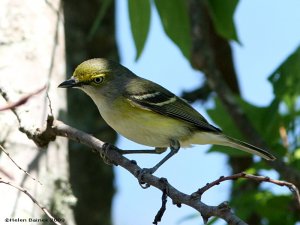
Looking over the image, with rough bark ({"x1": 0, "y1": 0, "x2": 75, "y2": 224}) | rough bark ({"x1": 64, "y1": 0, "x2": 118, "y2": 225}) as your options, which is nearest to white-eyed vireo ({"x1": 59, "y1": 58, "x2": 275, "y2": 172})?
rough bark ({"x1": 0, "y1": 0, "x2": 75, "y2": 224})

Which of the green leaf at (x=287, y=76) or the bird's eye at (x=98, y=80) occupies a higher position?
the bird's eye at (x=98, y=80)

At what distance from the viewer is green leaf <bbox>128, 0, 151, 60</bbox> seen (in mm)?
3808

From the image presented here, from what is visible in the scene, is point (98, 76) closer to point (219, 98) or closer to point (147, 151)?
point (147, 151)

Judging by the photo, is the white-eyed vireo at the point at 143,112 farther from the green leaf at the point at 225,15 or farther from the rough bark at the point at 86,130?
the rough bark at the point at 86,130

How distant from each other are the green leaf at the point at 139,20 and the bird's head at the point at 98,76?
54cm

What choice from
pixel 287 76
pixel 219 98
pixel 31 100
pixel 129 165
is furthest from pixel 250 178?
pixel 219 98

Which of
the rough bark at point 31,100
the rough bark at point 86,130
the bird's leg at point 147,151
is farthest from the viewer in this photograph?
the rough bark at point 86,130

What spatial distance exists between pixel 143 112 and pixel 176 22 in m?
0.69

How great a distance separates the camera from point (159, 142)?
426 centimetres

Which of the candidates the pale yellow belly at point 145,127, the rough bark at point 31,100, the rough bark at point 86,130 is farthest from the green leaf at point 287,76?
the rough bark at point 86,130

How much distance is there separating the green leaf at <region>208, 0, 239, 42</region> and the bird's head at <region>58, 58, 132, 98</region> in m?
0.88

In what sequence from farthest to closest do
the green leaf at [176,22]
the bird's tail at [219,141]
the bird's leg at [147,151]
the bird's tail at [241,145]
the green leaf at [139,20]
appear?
the bird's tail at [219,141]
the bird's tail at [241,145]
the green leaf at [176,22]
the bird's leg at [147,151]
the green leaf at [139,20]

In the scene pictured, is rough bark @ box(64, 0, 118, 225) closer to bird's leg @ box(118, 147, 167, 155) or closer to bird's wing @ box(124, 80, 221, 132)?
bird's wing @ box(124, 80, 221, 132)

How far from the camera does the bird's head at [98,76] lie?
4.34 meters
